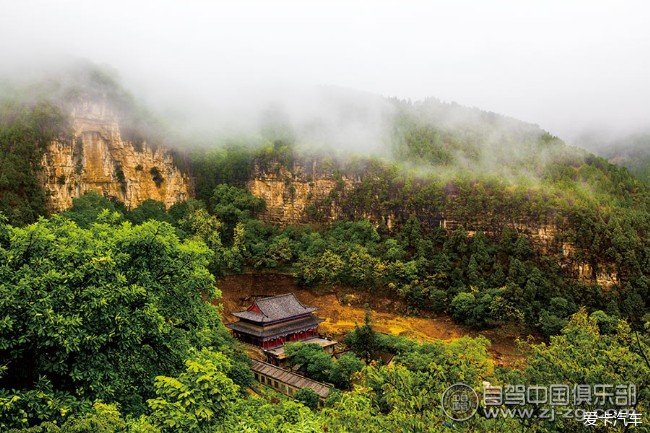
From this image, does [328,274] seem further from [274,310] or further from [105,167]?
[105,167]

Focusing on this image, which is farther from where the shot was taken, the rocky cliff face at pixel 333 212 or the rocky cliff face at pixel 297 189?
the rocky cliff face at pixel 297 189

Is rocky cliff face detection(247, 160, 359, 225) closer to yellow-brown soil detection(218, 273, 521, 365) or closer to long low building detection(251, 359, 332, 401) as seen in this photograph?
yellow-brown soil detection(218, 273, 521, 365)

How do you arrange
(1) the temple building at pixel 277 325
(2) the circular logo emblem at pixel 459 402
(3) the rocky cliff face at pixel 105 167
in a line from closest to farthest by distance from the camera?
(2) the circular logo emblem at pixel 459 402 → (1) the temple building at pixel 277 325 → (3) the rocky cliff face at pixel 105 167

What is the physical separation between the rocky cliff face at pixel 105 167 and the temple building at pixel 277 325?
961 inches

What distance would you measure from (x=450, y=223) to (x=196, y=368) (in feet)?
140

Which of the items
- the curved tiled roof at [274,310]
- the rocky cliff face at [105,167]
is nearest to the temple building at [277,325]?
the curved tiled roof at [274,310]

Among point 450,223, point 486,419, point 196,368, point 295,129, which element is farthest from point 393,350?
point 295,129

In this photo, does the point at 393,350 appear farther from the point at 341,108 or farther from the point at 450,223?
the point at 341,108

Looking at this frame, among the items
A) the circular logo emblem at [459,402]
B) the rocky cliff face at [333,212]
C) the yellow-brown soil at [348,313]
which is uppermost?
the circular logo emblem at [459,402]

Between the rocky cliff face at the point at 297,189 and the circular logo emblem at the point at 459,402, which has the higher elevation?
the circular logo emblem at the point at 459,402

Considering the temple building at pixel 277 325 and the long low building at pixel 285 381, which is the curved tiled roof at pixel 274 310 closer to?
the temple building at pixel 277 325

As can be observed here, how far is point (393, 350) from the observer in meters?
33.5

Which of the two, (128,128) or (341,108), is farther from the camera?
(341,108)

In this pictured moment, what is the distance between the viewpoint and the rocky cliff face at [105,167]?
2053 inches
